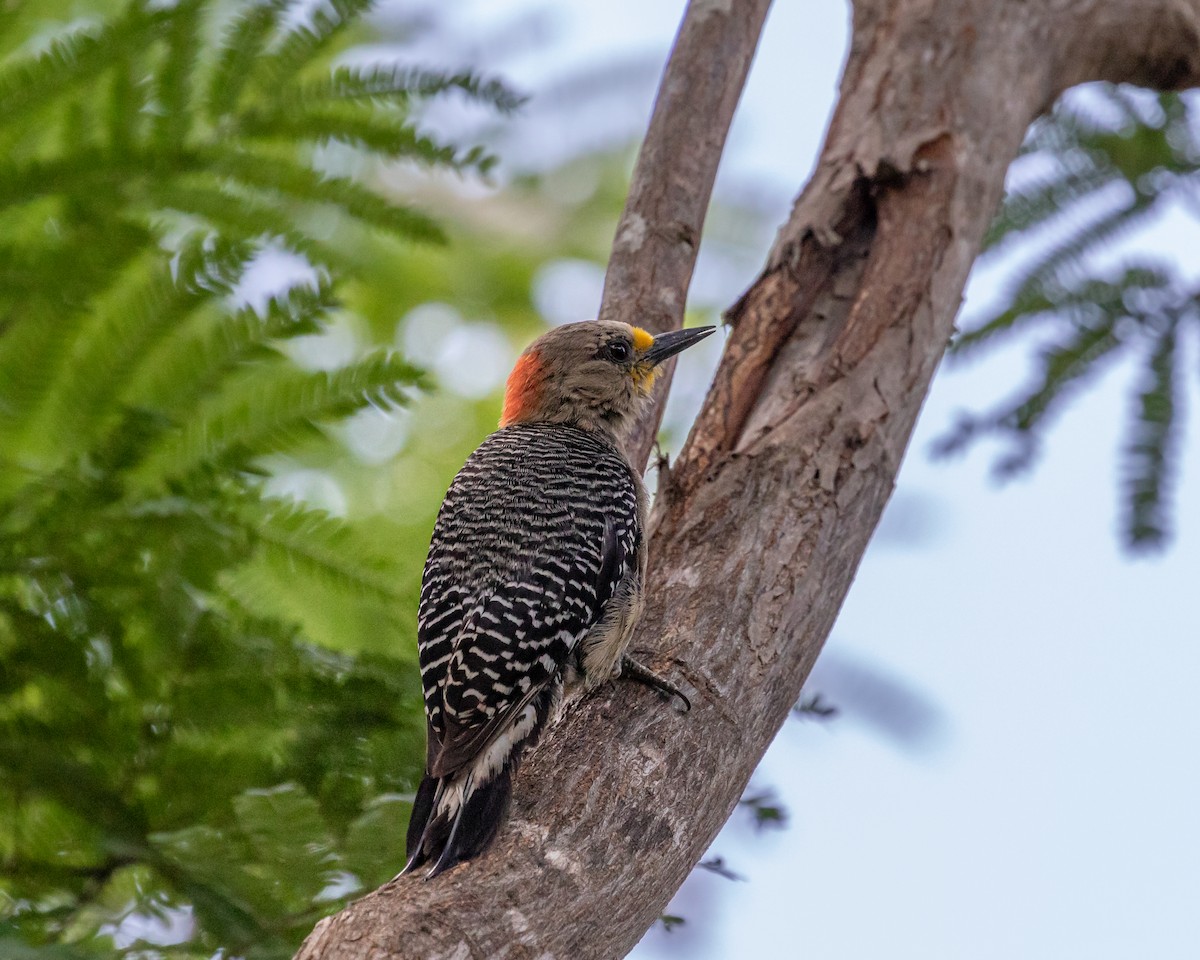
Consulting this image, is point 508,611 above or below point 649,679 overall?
above

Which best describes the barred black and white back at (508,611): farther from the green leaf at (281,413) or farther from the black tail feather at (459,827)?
the green leaf at (281,413)

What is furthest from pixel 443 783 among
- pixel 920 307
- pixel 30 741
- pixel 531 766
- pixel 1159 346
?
pixel 1159 346

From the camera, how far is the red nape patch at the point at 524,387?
4.89m

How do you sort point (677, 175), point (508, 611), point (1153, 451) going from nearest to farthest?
point (508, 611) < point (677, 175) < point (1153, 451)

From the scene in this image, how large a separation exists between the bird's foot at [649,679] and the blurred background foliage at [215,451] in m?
0.54

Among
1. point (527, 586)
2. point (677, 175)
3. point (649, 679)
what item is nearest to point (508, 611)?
point (527, 586)

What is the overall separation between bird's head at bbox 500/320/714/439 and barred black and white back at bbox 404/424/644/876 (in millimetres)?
407

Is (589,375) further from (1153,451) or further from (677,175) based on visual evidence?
(1153,451)

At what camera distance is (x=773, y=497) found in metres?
3.74

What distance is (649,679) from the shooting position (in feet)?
10.7

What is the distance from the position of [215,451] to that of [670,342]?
1.69 m

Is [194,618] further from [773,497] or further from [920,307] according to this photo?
[920,307]

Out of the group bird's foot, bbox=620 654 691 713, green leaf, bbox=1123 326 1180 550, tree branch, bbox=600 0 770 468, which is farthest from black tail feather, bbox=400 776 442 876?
green leaf, bbox=1123 326 1180 550

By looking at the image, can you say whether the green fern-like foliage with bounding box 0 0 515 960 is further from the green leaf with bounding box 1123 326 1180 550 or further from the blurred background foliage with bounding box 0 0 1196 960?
the green leaf with bounding box 1123 326 1180 550
